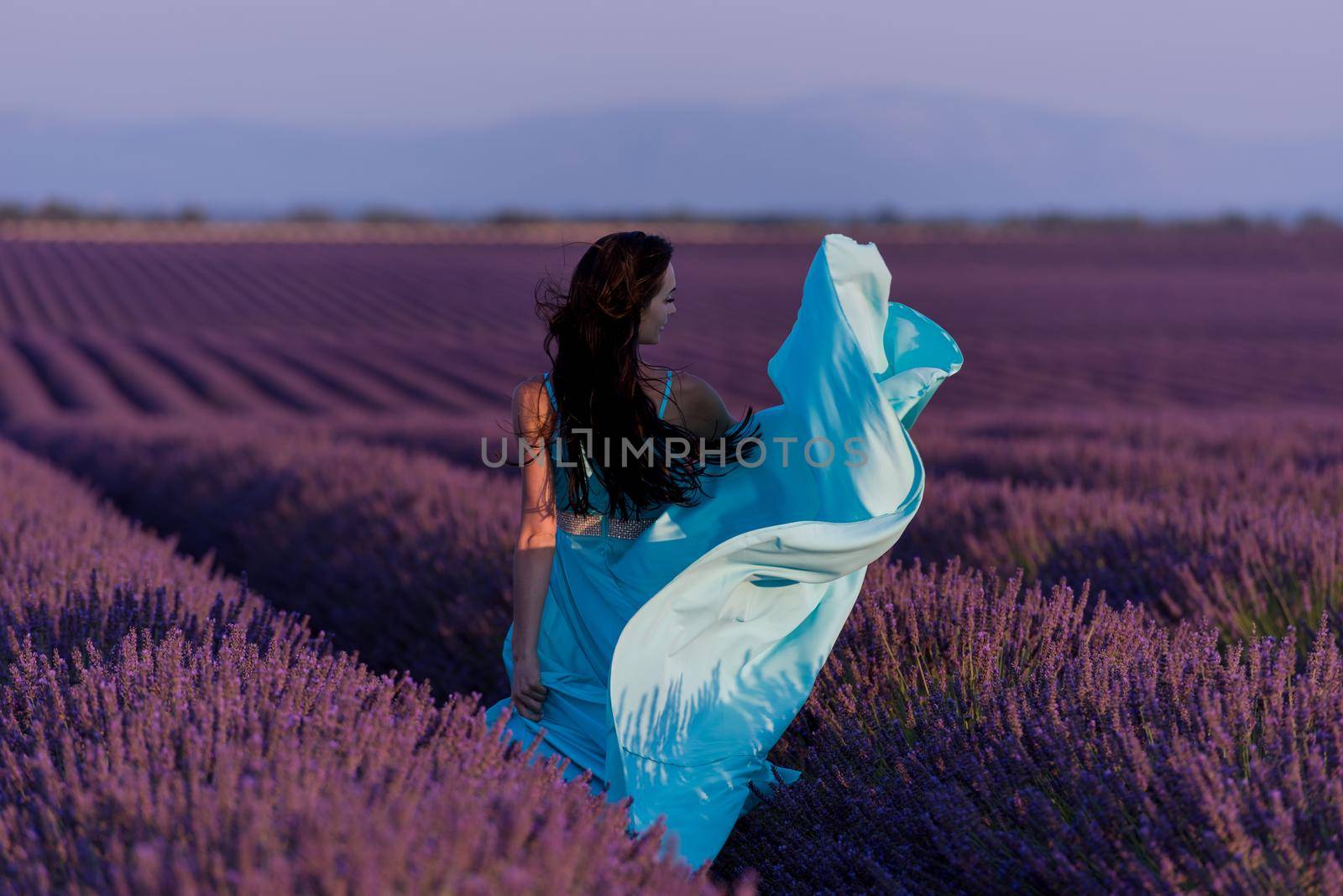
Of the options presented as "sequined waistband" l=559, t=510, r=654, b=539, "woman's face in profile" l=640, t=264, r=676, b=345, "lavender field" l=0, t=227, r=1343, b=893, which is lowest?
"lavender field" l=0, t=227, r=1343, b=893

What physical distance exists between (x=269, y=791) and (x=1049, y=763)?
1.18 metres

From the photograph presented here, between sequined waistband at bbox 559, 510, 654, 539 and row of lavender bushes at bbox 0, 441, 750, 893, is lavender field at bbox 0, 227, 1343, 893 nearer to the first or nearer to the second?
row of lavender bushes at bbox 0, 441, 750, 893

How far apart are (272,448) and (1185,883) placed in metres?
6.61

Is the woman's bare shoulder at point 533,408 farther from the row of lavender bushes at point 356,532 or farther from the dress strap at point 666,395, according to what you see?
the row of lavender bushes at point 356,532

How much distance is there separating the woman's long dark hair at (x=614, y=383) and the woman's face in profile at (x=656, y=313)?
0.5 inches

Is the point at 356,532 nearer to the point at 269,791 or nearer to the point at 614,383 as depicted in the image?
the point at 614,383

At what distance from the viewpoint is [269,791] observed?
160 centimetres

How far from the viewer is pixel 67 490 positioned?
20.4 feet

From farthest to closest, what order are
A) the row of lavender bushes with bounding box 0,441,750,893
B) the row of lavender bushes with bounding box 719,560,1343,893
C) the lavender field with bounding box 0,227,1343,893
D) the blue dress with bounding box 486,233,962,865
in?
the blue dress with bounding box 486,233,962,865 → the row of lavender bushes with bounding box 719,560,1343,893 → the lavender field with bounding box 0,227,1343,893 → the row of lavender bushes with bounding box 0,441,750,893

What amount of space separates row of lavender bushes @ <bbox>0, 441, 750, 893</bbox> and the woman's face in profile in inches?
32.5

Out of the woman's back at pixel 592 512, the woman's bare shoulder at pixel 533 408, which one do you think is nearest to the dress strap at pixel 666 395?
the woman's back at pixel 592 512

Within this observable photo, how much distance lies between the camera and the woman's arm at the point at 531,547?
8.48 feet

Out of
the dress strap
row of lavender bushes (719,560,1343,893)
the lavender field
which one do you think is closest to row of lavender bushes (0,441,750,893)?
the lavender field

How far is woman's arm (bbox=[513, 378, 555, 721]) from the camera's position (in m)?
2.58
